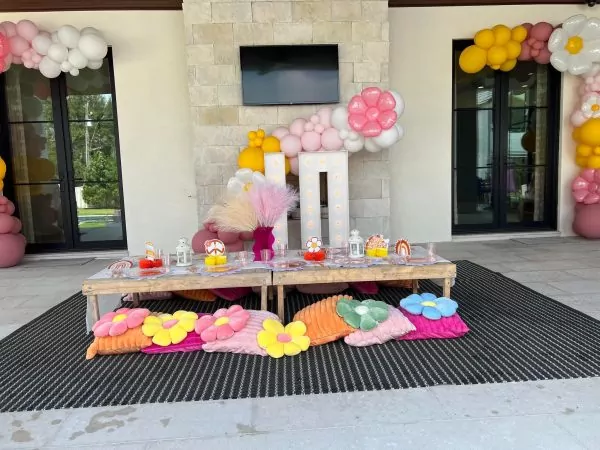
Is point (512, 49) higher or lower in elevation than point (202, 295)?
higher

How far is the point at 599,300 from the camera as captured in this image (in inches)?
137

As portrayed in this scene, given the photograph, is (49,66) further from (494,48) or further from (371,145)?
(494,48)

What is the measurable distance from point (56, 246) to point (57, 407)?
4.26 metres

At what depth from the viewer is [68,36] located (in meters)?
4.86

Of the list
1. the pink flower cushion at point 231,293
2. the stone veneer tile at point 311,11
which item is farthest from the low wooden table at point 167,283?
the stone veneer tile at point 311,11

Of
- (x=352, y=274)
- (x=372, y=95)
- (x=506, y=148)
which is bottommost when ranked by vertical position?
(x=352, y=274)

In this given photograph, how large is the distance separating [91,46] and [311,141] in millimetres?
2404

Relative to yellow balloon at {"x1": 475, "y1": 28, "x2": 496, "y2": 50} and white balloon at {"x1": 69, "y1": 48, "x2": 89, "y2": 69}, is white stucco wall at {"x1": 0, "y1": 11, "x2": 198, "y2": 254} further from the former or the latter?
yellow balloon at {"x1": 475, "y1": 28, "x2": 496, "y2": 50}

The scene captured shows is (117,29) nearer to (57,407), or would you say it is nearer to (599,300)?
(57,407)

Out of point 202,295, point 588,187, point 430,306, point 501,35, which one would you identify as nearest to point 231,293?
point 202,295

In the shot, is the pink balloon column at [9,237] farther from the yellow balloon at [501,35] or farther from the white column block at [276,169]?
the yellow balloon at [501,35]

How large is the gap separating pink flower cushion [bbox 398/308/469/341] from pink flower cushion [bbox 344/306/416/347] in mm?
54

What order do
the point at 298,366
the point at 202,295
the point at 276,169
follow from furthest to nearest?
the point at 276,169 → the point at 202,295 → the point at 298,366

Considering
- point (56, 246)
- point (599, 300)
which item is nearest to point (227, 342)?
point (599, 300)
